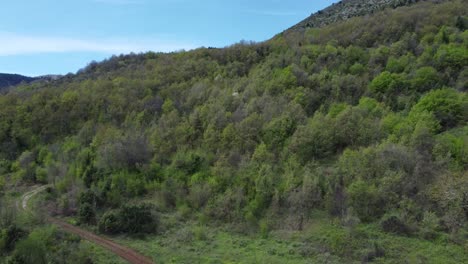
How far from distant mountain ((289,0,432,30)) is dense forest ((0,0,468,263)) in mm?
23036

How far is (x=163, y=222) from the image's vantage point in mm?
29406

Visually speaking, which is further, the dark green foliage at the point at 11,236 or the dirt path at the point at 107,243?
the dirt path at the point at 107,243

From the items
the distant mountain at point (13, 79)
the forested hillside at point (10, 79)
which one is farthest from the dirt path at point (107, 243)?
the forested hillside at point (10, 79)

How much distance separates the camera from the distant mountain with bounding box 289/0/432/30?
83.5m

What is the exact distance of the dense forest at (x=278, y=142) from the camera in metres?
25.8

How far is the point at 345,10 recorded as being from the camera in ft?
311

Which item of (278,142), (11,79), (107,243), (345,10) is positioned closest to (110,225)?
(107,243)

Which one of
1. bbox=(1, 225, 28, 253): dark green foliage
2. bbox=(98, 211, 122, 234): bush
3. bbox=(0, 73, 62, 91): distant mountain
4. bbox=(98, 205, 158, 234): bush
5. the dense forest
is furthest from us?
bbox=(0, 73, 62, 91): distant mountain

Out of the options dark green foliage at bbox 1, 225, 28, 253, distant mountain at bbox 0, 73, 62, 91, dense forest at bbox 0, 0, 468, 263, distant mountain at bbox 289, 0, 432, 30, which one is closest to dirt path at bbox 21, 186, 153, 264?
dense forest at bbox 0, 0, 468, 263

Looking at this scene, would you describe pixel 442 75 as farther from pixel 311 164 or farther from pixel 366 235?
pixel 366 235

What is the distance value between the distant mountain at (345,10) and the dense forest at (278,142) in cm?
2304

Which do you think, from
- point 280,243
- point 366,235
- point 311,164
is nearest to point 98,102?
point 311,164

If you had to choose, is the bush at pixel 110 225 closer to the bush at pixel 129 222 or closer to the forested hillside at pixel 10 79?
the bush at pixel 129 222

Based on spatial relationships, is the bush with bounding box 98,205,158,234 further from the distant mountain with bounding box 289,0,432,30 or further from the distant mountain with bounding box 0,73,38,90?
the distant mountain with bounding box 0,73,38,90
